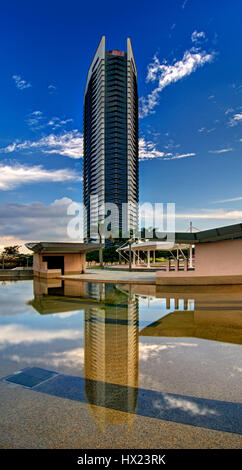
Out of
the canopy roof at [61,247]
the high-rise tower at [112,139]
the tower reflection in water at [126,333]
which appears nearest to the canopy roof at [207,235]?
the tower reflection in water at [126,333]

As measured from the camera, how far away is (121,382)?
428cm

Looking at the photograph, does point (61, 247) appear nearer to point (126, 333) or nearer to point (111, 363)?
point (126, 333)

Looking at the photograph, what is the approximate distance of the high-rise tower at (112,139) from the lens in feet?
393

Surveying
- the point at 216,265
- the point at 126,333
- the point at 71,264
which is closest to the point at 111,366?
the point at 126,333

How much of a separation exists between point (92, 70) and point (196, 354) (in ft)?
504

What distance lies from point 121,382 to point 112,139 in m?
125

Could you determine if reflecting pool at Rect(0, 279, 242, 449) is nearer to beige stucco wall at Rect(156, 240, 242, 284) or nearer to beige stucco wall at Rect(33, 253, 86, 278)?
beige stucco wall at Rect(156, 240, 242, 284)

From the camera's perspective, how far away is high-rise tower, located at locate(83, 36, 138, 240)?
120 metres

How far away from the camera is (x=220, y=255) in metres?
17.4

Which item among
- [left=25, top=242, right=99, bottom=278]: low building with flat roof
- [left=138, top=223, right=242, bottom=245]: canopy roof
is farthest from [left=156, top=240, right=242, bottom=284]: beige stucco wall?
[left=25, top=242, right=99, bottom=278]: low building with flat roof

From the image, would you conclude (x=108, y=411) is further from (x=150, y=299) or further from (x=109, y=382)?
(x=150, y=299)

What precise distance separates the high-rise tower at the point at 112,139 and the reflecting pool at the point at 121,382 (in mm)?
113560
